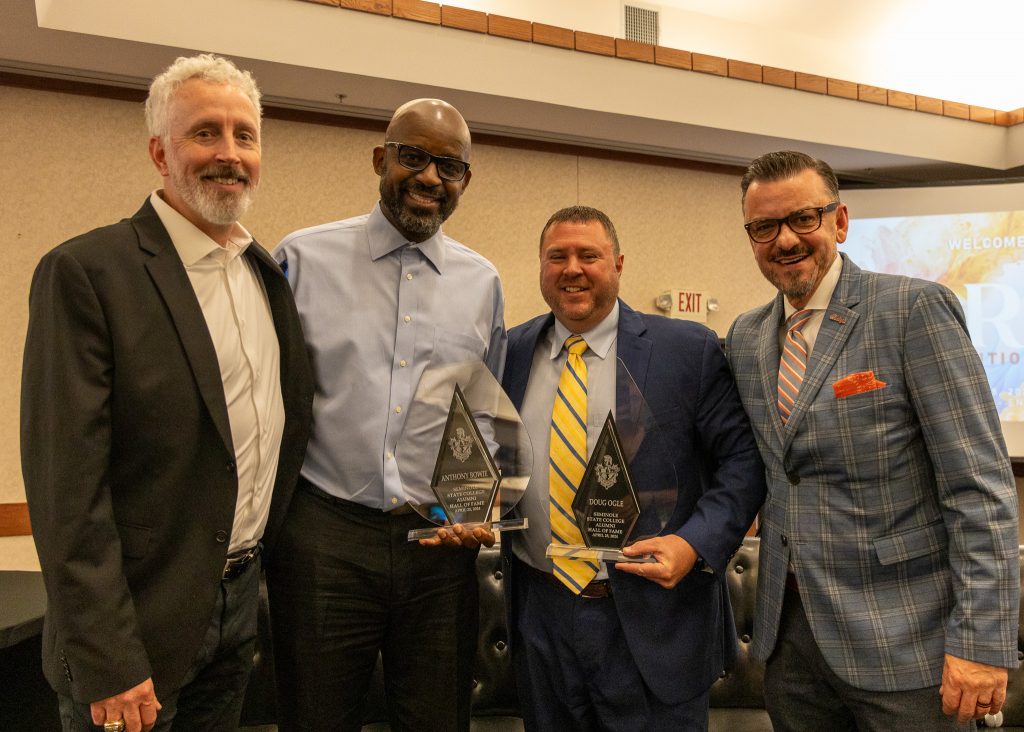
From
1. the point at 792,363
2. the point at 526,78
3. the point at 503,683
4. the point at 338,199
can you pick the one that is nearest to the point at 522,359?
the point at 792,363

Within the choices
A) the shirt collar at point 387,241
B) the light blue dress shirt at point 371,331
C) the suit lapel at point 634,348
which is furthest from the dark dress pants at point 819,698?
the shirt collar at point 387,241

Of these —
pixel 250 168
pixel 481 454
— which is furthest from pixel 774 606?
pixel 250 168

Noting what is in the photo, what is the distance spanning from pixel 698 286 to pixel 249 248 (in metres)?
4.06

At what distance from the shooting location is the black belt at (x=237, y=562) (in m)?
1.57

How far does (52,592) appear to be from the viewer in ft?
4.40

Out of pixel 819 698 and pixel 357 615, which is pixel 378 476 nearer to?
pixel 357 615

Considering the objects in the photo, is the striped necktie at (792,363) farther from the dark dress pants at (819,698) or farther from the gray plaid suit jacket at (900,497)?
the dark dress pants at (819,698)

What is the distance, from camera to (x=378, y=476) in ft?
5.73

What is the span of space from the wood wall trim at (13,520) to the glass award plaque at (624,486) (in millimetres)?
3151

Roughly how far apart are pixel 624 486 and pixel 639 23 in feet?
12.0

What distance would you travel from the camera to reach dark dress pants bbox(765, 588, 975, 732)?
155 centimetres

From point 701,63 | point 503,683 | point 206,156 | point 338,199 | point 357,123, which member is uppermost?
point 701,63

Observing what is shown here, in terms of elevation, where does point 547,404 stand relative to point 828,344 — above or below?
below

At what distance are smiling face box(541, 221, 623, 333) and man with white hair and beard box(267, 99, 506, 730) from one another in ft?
0.71
